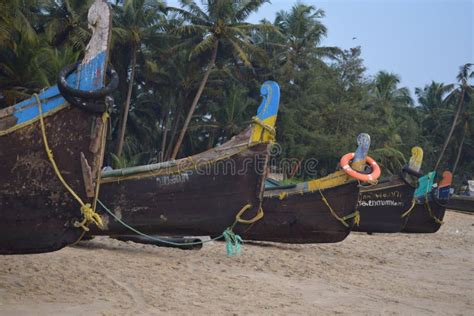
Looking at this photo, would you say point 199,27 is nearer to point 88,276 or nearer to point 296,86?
point 296,86

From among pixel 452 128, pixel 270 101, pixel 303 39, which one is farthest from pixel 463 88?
pixel 270 101

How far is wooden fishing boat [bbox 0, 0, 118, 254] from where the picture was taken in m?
4.48

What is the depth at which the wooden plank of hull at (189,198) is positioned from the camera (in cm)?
555

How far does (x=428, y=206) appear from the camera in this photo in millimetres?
12836

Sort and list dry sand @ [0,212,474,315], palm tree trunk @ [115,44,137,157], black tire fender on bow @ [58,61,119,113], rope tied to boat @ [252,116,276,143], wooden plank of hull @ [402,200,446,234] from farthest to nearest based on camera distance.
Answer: palm tree trunk @ [115,44,137,157] < wooden plank of hull @ [402,200,446,234] < rope tied to boat @ [252,116,276,143] < dry sand @ [0,212,474,315] < black tire fender on bow @ [58,61,119,113]

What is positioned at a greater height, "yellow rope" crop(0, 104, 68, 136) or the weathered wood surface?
"yellow rope" crop(0, 104, 68, 136)

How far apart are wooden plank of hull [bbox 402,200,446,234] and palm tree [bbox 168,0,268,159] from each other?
11780 mm

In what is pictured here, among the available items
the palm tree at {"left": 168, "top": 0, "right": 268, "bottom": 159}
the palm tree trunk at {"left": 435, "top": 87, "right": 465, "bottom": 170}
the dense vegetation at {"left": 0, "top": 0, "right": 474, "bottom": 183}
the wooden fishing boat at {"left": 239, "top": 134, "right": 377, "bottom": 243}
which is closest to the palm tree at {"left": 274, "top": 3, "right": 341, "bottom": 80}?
the dense vegetation at {"left": 0, "top": 0, "right": 474, "bottom": 183}

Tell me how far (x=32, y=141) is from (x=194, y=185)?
1.82 m

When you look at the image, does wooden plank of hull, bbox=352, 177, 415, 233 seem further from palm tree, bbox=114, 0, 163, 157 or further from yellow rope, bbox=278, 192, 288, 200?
palm tree, bbox=114, 0, 163, 157

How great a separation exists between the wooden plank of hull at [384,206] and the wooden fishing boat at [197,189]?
17.9 ft

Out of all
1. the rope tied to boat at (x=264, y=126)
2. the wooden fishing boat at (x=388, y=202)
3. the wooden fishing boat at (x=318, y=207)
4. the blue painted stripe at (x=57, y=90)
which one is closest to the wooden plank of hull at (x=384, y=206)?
the wooden fishing boat at (x=388, y=202)

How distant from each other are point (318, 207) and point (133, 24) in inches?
648

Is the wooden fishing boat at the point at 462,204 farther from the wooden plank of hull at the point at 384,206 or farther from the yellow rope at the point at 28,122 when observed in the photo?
the yellow rope at the point at 28,122
